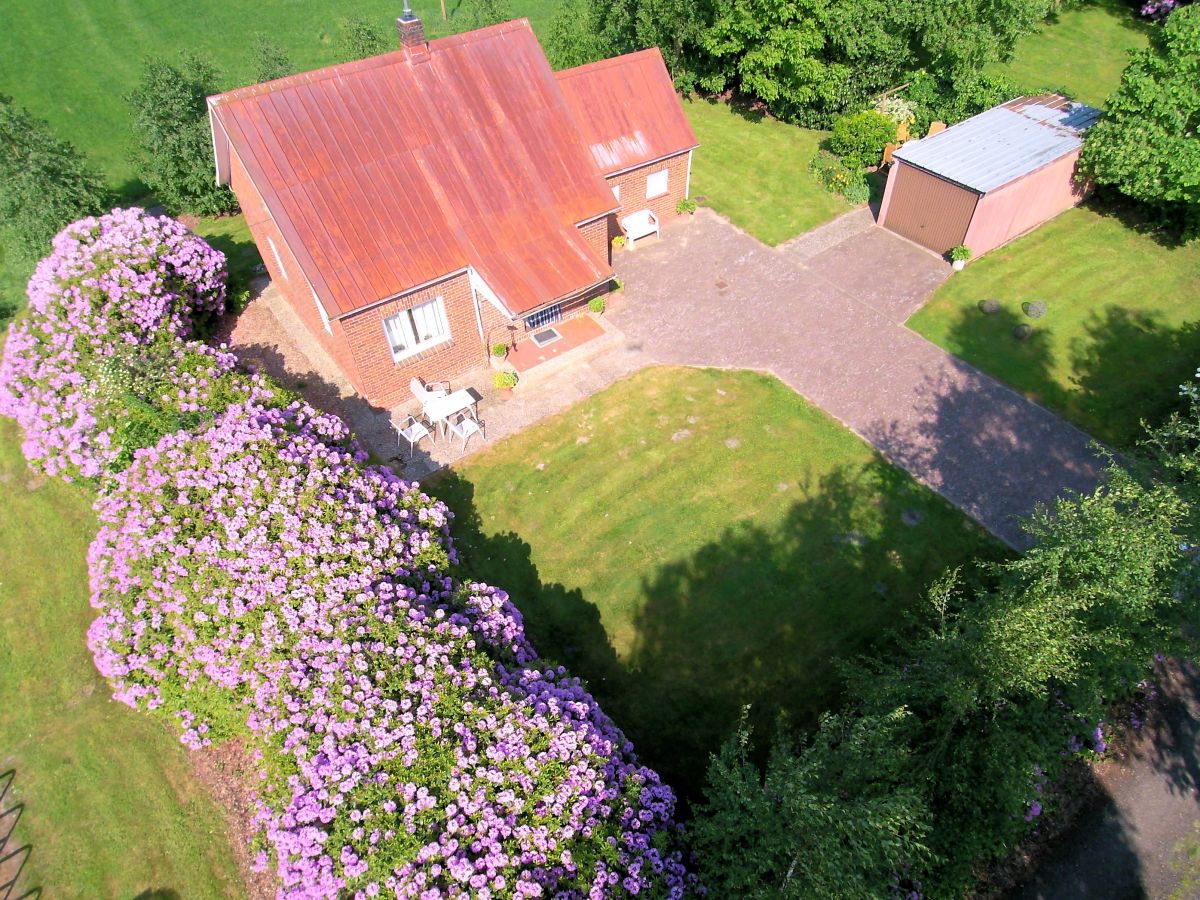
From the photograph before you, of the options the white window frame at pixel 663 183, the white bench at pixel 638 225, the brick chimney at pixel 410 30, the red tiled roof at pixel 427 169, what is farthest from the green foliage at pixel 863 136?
the brick chimney at pixel 410 30

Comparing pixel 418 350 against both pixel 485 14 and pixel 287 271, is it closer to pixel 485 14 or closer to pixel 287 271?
pixel 287 271

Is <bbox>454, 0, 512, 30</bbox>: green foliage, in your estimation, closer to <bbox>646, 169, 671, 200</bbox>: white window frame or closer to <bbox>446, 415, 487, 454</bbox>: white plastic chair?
<bbox>646, 169, 671, 200</bbox>: white window frame

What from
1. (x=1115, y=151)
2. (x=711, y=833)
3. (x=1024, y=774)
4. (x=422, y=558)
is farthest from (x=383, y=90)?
(x=1115, y=151)

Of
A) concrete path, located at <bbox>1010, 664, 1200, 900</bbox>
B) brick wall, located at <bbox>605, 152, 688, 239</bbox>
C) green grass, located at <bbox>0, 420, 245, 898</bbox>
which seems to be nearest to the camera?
concrete path, located at <bbox>1010, 664, 1200, 900</bbox>

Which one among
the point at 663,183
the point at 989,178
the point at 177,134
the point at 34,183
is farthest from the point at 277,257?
the point at 989,178

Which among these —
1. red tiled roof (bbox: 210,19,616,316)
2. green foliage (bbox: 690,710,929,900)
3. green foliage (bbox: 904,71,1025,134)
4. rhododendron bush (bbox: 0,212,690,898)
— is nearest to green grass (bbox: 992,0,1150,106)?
green foliage (bbox: 904,71,1025,134)

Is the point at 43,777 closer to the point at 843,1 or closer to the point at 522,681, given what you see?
the point at 522,681
